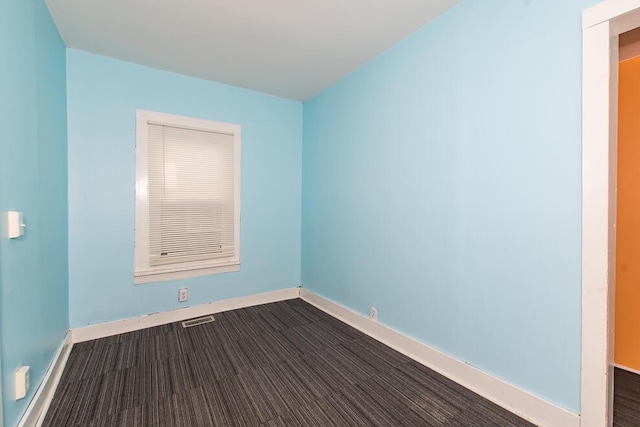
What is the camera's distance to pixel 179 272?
303cm

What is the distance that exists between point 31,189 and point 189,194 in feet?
4.75

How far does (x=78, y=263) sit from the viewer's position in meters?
2.53

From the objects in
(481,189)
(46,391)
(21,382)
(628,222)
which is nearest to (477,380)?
(481,189)

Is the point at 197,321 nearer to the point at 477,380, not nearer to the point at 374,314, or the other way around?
the point at 374,314

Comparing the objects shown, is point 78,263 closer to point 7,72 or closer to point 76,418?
point 76,418

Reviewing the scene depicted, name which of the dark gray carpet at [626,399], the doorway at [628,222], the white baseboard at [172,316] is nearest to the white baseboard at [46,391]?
the white baseboard at [172,316]

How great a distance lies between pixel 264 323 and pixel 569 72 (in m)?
3.07

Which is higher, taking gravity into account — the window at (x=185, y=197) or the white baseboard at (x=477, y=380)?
the window at (x=185, y=197)

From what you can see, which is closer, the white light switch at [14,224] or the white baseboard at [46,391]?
the white light switch at [14,224]

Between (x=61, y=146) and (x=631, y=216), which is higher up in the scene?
(x=61, y=146)

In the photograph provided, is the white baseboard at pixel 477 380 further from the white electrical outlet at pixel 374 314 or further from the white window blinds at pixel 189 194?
the white window blinds at pixel 189 194

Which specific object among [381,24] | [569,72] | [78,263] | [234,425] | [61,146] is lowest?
[234,425]

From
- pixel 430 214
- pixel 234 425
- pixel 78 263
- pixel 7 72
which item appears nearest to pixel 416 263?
pixel 430 214

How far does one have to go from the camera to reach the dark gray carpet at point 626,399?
161 centimetres
